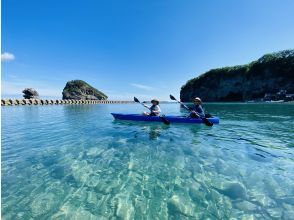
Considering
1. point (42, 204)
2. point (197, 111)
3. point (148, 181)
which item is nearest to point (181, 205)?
point (148, 181)

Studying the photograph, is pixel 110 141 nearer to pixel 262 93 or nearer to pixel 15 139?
pixel 15 139

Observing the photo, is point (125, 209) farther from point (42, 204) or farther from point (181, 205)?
point (42, 204)

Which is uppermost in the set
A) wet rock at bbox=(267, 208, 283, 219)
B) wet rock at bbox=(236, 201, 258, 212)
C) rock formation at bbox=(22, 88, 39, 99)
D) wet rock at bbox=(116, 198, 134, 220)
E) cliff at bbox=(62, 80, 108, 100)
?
cliff at bbox=(62, 80, 108, 100)

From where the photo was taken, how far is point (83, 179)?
656 centimetres

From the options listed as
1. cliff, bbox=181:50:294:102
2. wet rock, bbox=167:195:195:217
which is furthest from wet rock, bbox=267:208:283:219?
cliff, bbox=181:50:294:102

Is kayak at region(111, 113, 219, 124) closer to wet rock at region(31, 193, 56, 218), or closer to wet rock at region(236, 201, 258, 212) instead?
wet rock at region(236, 201, 258, 212)

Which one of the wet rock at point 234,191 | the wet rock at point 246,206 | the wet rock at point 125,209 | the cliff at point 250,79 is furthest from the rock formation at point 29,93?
the wet rock at point 246,206

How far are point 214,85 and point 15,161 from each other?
11088 centimetres

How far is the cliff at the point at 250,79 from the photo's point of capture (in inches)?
3278

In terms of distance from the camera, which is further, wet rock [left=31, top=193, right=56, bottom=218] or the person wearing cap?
the person wearing cap

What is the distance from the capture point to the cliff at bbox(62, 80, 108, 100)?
169 meters

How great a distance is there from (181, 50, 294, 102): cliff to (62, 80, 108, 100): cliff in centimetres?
9945

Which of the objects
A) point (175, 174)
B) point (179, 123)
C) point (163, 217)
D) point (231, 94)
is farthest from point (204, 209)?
point (231, 94)

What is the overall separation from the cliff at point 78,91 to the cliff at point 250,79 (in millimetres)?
99453
